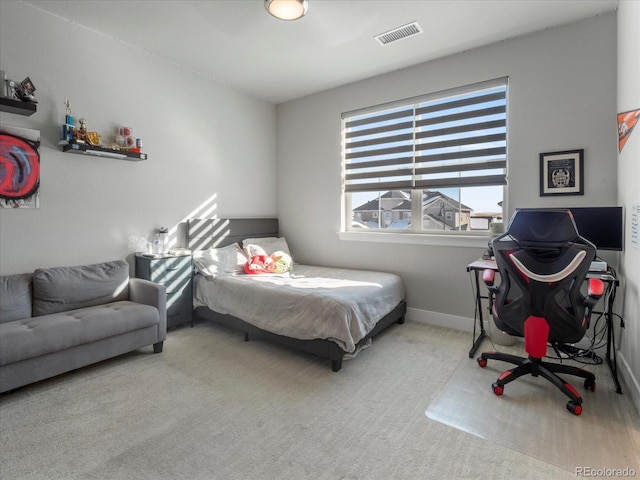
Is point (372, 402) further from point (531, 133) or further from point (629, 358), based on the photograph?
point (531, 133)

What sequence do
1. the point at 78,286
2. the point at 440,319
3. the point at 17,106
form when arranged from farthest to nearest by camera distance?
the point at 440,319, the point at 78,286, the point at 17,106

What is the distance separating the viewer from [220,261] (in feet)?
12.2

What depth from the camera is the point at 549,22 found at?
9.45 ft

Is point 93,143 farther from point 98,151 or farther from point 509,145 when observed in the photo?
point 509,145

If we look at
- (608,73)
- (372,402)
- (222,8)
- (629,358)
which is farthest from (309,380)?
(608,73)

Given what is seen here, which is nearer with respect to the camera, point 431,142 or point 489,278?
point 489,278

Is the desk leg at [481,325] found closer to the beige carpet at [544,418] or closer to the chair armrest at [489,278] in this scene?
the beige carpet at [544,418]

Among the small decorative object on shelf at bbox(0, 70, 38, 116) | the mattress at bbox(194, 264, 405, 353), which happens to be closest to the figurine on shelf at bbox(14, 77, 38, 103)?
the small decorative object on shelf at bbox(0, 70, 38, 116)

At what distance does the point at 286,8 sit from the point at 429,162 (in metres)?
2.09

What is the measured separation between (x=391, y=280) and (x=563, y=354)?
5.26 ft

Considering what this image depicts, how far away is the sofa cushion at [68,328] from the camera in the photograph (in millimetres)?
2098

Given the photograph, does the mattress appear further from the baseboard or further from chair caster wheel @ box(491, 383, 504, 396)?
chair caster wheel @ box(491, 383, 504, 396)

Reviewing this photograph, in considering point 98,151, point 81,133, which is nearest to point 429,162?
point 98,151

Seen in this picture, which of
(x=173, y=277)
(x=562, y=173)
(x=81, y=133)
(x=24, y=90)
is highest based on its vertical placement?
(x=24, y=90)
